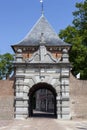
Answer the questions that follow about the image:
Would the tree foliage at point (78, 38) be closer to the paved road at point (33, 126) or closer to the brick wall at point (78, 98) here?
the brick wall at point (78, 98)

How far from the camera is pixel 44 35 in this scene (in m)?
32.3

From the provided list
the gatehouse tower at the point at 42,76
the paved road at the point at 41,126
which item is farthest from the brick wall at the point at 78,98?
the paved road at the point at 41,126

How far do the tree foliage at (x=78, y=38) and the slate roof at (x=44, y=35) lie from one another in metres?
6.05

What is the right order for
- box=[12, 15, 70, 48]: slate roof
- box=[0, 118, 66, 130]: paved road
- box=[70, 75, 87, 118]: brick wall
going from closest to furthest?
1. box=[0, 118, 66, 130]: paved road
2. box=[70, 75, 87, 118]: brick wall
3. box=[12, 15, 70, 48]: slate roof

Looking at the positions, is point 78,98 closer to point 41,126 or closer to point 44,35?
point 44,35

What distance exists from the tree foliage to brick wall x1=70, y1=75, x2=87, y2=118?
31.1ft

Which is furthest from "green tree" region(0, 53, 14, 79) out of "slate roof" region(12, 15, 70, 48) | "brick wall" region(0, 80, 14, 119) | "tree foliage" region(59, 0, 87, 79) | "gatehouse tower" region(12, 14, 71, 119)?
"brick wall" region(0, 80, 14, 119)

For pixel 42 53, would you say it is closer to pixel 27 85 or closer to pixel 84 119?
pixel 27 85

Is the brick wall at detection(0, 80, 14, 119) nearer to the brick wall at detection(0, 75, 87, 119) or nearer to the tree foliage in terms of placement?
the brick wall at detection(0, 75, 87, 119)

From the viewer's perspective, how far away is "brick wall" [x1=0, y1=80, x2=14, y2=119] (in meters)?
28.0

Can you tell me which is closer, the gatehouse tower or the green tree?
the gatehouse tower

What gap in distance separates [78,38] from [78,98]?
39.0 feet

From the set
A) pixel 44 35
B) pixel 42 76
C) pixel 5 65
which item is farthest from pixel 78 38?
pixel 5 65

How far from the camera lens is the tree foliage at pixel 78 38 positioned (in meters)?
38.4
